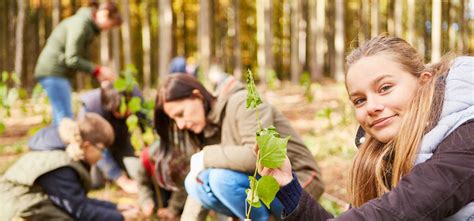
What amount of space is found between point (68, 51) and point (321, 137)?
9.67ft

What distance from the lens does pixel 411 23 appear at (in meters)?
15.6

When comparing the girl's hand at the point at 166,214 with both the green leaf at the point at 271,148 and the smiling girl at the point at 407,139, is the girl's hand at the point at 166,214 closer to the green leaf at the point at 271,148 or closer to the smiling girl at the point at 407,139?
the smiling girl at the point at 407,139

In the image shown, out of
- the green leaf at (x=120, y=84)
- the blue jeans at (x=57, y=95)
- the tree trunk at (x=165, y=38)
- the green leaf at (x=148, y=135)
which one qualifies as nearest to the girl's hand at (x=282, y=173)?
the green leaf at (x=120, y=84)

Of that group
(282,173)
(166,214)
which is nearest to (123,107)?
(166,214)

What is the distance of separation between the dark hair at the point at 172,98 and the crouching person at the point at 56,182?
38cm

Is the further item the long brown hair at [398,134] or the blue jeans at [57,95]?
the blue jeans at [57,95]

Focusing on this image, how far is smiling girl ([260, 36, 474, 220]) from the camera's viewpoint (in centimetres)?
142

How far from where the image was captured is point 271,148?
1467 millimetres

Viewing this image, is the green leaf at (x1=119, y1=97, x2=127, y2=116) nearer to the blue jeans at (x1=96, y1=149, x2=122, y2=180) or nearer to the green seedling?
the blue jeans at (x1=96, y1=149, x2=122, y2=180)

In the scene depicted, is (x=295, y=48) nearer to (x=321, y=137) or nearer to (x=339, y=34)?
(x=339, y=34)

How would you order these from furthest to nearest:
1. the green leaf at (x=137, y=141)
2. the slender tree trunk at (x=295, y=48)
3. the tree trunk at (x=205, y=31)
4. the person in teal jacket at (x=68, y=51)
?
the slender tree trunk at (x=295, y=48) → the tree trunk at (x=205, y=31) → the person in teal jacket at (x=68, y=51) → the green leaf at (x=137, y=141)

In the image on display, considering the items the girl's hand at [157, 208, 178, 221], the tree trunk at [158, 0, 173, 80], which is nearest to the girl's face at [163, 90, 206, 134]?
the girl's hand at [157, 208, 178, 221]

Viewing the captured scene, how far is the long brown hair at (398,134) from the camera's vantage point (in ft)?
5.22

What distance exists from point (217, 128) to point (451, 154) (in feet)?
6.08
